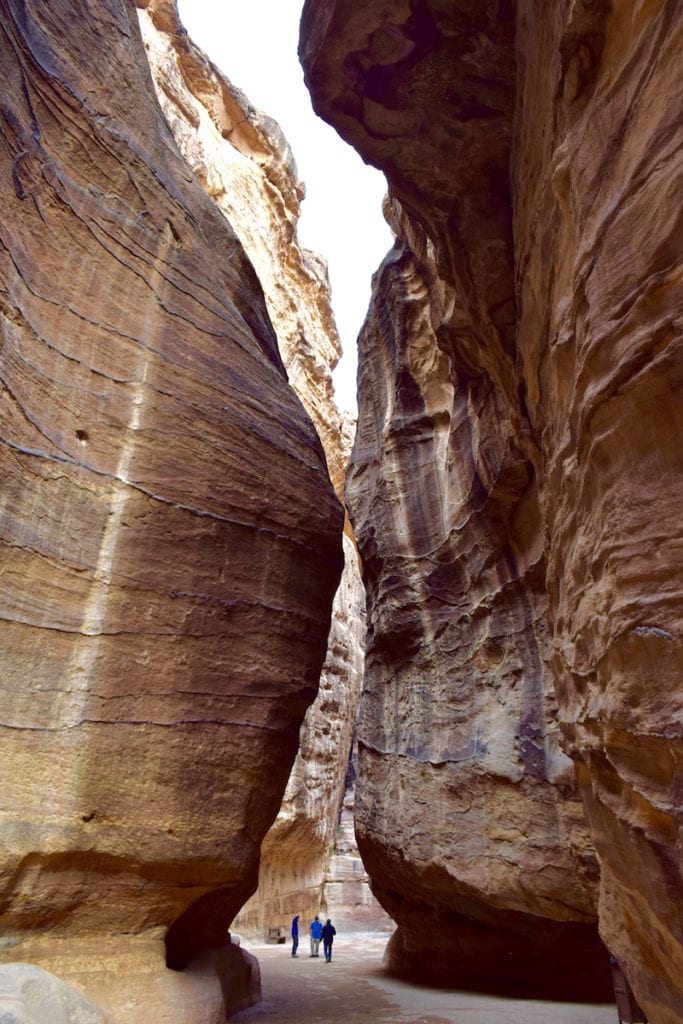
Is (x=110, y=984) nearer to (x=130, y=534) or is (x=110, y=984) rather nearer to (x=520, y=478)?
(x=130, y=534)

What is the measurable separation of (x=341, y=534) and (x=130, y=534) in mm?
2152

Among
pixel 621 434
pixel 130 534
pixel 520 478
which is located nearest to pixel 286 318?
pixel 520 478

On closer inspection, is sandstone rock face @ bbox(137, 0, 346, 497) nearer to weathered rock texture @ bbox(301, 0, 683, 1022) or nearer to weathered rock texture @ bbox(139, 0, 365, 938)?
weathered rock texture @ bbox(139, 0, 365, 938)

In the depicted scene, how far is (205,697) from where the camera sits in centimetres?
545

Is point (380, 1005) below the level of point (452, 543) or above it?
below

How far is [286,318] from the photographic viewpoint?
21172mm

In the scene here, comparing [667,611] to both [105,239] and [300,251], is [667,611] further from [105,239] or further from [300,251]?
[300,251]

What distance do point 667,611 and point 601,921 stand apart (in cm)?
287

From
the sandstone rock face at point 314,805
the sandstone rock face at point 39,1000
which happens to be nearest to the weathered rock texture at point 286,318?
the sandstone rock face at point 314,805

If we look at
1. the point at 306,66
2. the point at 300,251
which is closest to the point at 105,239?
the point at 306,66

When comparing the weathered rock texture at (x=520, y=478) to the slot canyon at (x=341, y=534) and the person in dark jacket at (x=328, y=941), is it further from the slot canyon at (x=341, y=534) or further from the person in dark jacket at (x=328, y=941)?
the person in dark jacket at (x=328, y=941)

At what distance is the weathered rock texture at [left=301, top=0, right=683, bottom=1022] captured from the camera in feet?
10.8

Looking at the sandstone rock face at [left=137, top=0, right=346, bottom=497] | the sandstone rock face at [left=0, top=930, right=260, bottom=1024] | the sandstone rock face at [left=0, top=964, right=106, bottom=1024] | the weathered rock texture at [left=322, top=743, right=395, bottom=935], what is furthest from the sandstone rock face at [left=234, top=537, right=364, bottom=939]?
the sandstone rock face at [left=0, top=964, right=106, bottom=1024]

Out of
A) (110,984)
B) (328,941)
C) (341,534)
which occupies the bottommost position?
(328,941)
